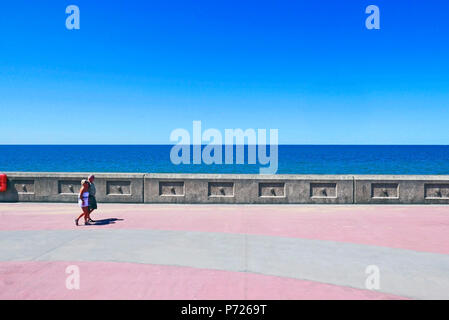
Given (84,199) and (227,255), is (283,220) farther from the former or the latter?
(84,199)

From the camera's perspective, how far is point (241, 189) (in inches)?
460

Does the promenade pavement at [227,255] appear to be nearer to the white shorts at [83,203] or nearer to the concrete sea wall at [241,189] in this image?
the white shorts at [83,203]

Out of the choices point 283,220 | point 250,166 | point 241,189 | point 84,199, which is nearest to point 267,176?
point 241,189

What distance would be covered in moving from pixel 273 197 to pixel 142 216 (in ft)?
15.2

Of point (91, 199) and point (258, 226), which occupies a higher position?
point (91, 199)

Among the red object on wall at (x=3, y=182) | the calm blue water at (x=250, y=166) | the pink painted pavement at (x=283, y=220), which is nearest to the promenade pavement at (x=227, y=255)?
the pink painted pavement at (x=283, y=220)

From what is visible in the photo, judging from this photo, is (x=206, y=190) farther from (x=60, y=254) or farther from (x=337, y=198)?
(x=60, y=254)

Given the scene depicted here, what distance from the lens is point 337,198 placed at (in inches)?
454

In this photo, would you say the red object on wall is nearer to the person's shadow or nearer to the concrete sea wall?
the concrete sea wall

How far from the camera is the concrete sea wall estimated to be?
1141cm

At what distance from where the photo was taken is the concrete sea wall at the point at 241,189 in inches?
449
